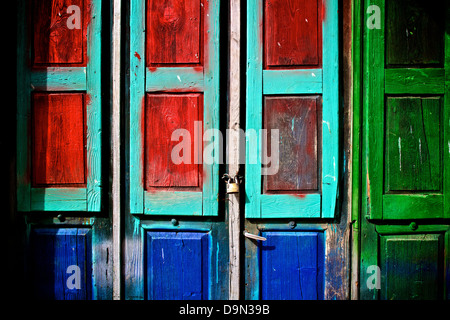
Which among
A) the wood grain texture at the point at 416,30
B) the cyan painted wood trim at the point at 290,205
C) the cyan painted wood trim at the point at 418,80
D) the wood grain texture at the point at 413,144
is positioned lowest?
the cyan painted wood trim at the point at 290,205

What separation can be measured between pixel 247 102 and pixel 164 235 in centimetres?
119

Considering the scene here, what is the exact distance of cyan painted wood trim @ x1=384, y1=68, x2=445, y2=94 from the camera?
2.02m

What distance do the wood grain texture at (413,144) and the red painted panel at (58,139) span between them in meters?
2.30

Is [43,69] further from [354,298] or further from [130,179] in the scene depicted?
[354,298]

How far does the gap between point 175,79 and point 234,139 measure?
2.07ft

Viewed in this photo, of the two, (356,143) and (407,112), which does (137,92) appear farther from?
(407,112)

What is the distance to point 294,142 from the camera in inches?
83.0

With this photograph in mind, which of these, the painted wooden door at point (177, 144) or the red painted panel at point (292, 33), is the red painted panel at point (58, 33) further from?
the red painted panel at point (292, 33)

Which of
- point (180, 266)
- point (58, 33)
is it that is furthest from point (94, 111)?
point (180, 266)

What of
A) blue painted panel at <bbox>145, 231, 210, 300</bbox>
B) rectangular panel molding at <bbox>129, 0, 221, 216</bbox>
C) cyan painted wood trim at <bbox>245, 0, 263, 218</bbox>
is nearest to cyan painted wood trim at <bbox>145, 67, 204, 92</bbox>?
rectangular panel molding at <bbox>129, 0, 221, 216</bbox>

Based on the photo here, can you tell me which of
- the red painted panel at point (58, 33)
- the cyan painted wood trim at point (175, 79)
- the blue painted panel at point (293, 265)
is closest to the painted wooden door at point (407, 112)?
the blue painted panel at point (293, 265)

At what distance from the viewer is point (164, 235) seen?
2172 mm

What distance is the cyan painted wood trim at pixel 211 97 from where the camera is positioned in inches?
82.5

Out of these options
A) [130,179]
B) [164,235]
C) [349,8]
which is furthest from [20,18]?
[349,8]
